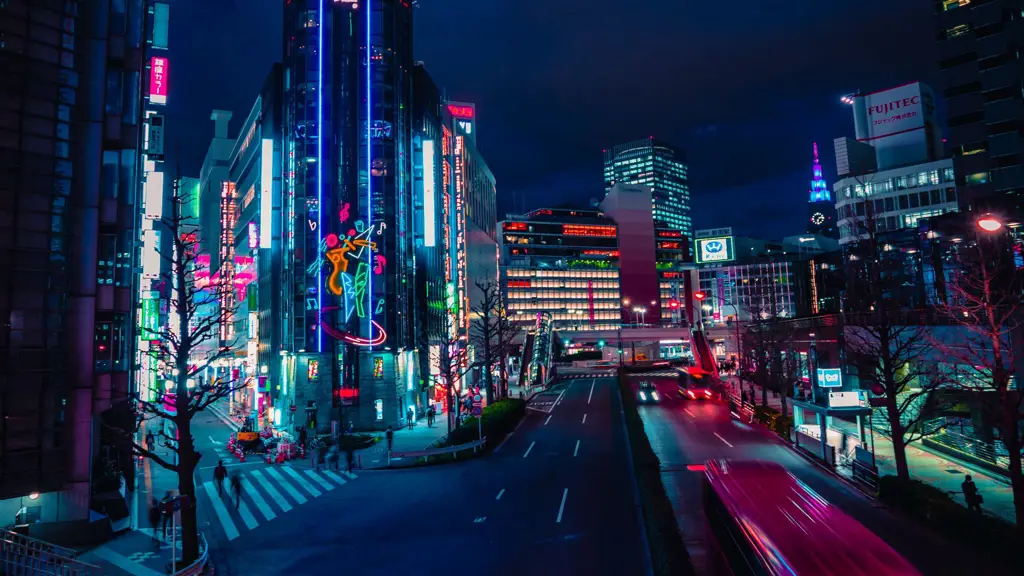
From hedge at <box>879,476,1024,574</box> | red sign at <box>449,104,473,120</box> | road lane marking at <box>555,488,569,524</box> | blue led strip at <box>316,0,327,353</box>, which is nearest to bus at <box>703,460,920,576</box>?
road lane marking at <box>555,488,569,524</box>

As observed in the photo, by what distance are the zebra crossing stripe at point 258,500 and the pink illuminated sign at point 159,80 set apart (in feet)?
81.3

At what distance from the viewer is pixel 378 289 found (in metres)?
46.7

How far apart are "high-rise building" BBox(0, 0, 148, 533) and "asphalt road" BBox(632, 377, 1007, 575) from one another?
62.5 ft

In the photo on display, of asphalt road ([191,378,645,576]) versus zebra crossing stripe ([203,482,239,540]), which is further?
zebra crossing stripe ([203,482,239,540])

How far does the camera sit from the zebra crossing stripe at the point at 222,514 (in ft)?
66.7

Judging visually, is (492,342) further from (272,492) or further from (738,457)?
(272,492)

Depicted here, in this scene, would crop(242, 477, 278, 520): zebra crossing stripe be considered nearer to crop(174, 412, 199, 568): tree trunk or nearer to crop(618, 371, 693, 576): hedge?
crop(174, 412, 199, 568): tree trunk

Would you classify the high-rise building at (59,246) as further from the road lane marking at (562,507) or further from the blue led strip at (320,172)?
the blue led strip at (320,172)

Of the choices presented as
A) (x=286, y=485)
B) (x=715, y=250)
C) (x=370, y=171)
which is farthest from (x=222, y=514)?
(x=715, y=250)

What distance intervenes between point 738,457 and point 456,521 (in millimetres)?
16047

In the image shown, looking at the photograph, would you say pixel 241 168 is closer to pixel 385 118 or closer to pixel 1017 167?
pixel 385 118

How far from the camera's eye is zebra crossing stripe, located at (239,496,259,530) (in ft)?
69.8

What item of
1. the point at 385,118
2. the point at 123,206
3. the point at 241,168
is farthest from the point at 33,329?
the point at 241,168

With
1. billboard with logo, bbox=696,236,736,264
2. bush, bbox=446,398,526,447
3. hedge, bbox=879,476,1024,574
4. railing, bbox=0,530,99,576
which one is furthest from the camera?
billboard with logo, bbox=696,236,736,264
